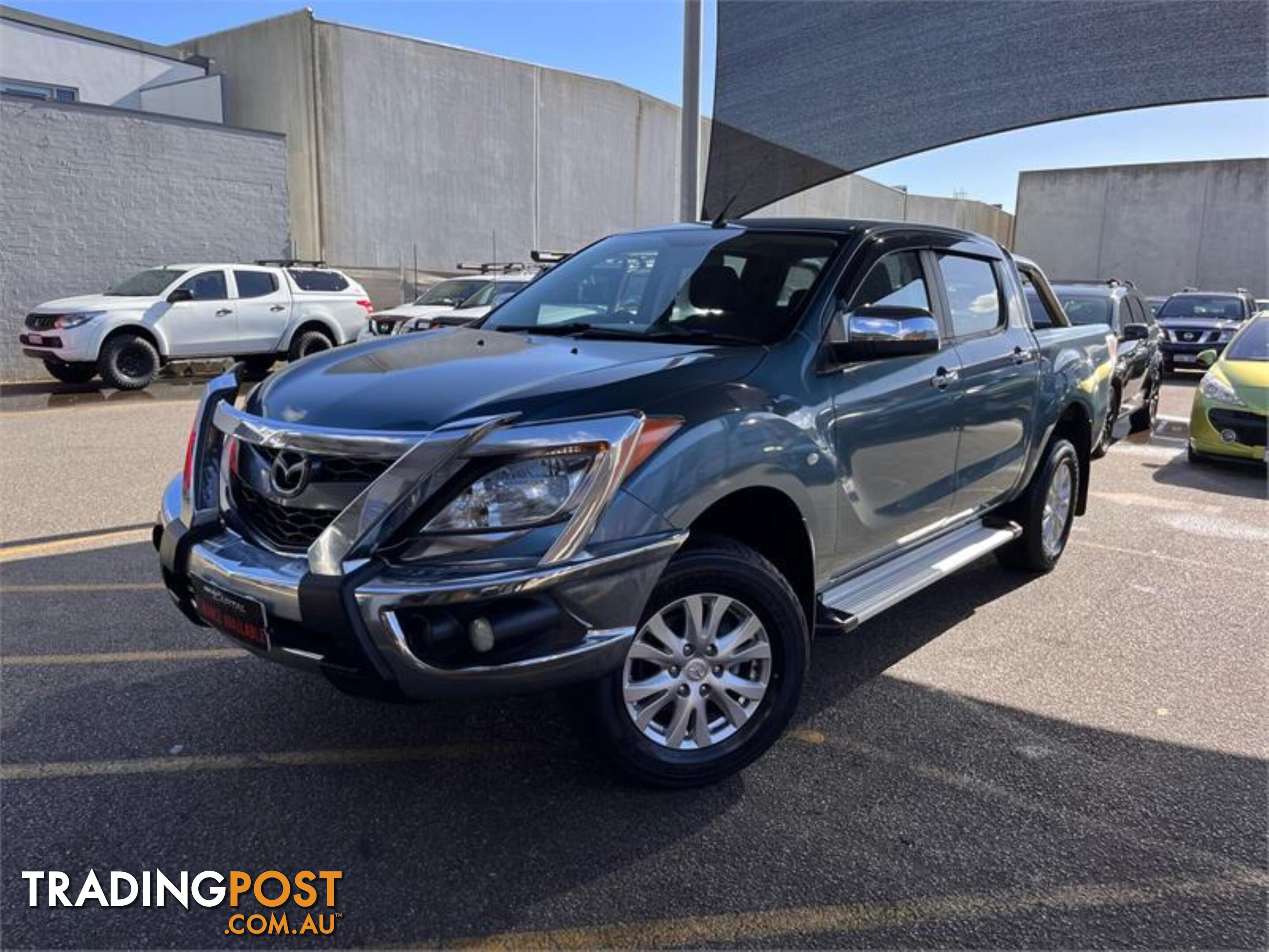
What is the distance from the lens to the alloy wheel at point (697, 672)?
9.80 feet

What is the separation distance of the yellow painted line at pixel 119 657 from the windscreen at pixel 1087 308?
9.87 m

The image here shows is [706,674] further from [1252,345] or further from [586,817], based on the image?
[1252,345]

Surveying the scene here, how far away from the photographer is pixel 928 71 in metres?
8.20

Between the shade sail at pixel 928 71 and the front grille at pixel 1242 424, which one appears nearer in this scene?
the shade sail at pixel 928 71

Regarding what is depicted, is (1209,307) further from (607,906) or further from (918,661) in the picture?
(607,906)

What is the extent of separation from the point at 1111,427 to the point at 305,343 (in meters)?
12.0

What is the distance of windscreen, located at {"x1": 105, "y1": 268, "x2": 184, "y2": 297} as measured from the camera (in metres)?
14.1

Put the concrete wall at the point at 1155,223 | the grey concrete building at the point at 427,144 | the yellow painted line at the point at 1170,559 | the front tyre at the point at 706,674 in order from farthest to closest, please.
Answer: the concrete wall at the point at 1155,223, the grey concrete building at the point at 427,144, the yellow painted line at the point at 1170,559, the front tyre at the point at 706,674

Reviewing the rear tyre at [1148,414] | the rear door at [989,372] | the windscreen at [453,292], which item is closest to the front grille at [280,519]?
the rear door at [989,372]

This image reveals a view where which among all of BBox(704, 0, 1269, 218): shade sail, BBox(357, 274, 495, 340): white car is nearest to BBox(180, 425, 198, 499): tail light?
BBox(704, 0, 1269, 218): shade sail

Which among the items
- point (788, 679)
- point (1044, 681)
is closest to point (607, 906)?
point (788, 679)

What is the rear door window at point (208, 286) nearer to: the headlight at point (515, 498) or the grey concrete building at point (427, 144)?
the grey concrete building at point (427, 144)

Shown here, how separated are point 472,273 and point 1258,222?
3129 cm

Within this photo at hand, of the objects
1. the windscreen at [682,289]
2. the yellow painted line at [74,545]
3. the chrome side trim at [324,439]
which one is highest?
the windscreen at [682,289]
